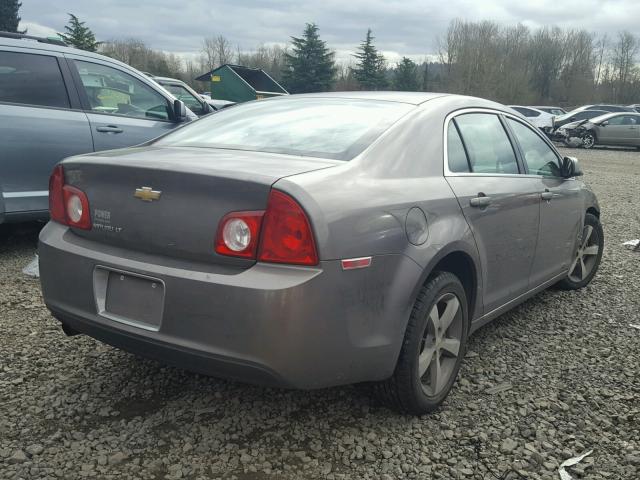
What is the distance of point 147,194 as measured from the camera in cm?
239

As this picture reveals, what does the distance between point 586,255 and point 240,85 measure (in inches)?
632

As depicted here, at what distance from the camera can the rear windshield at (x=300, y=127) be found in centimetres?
271

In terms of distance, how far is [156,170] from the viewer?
2393mm

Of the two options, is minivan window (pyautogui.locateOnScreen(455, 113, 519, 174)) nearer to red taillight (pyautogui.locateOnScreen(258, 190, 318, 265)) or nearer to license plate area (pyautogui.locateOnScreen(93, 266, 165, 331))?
red taillight (pyautogui.locateOnScreen(258, 190, 318, 265))

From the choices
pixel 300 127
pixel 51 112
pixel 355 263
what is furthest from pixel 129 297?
pixel 51 112

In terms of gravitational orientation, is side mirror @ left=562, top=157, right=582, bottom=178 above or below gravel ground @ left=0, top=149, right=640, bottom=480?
above

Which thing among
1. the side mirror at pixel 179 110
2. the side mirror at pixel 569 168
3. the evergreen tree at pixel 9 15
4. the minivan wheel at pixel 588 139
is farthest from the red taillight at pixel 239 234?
the evergreen tree at pixel 9 15

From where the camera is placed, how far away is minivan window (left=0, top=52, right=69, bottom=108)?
16.6ft

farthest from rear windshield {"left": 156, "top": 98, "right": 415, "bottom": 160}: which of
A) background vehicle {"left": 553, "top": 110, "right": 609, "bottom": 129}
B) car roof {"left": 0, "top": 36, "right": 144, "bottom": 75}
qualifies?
background vehicle {"left": 553, "top": 110, "right": 609, "bottom": 129}

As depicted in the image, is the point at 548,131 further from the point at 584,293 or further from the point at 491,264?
the point at 491,264

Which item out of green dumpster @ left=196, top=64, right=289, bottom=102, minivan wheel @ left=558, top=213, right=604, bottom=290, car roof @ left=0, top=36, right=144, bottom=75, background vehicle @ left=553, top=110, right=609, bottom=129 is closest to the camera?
minivan wheel @ left=558, top=213, right=604, bottom=290

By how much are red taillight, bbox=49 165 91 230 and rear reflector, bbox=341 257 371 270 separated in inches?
46.1

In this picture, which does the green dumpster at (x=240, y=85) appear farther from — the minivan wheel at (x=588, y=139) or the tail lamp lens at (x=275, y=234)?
the tail lamp lens at (x=275, y=234)

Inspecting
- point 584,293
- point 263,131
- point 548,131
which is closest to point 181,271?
point 263,131
